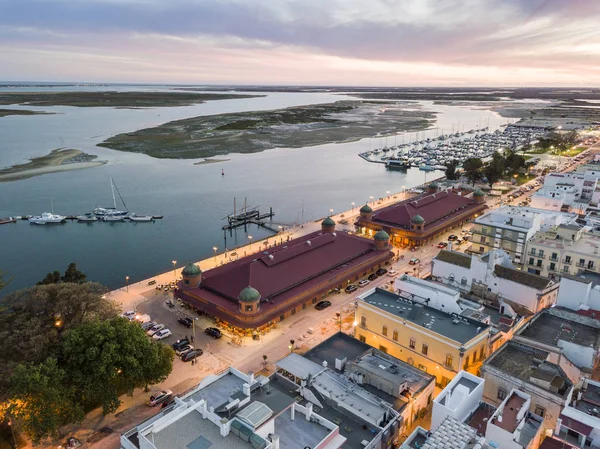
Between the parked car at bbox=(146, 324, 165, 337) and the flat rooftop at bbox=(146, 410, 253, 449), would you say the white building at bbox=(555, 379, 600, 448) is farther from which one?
the parked car at bbox=(146, 324, 165, 337)

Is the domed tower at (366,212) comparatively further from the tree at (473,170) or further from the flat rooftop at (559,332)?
the tree at (473,170)

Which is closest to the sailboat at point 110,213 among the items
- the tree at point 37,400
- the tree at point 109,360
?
the tree at point 109,360

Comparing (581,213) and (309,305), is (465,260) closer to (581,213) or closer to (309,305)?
(309,305)

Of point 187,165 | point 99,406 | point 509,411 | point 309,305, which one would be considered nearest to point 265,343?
point 309,305

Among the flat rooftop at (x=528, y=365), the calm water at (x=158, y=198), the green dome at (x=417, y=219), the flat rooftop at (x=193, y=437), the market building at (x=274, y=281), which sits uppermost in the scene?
the flat rooftop at (x=193, y=437)

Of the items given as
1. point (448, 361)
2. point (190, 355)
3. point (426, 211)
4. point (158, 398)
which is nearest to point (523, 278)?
point (448, 361)

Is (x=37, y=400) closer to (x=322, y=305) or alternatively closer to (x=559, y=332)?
(x=322, y=305)
